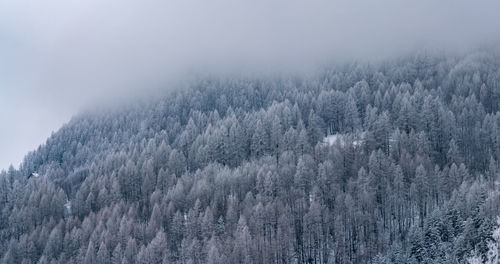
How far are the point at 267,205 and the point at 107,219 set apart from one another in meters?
41.2

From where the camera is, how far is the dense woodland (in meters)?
85.8

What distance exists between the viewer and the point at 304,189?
10269 centimetres

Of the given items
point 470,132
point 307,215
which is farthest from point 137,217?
point 470,132

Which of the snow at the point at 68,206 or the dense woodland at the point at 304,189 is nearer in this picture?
the dense woodland at the point at 304,189

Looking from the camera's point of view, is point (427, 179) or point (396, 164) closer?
point (427, 179)

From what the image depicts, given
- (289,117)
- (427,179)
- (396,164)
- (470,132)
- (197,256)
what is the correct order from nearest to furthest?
(197,256)
(427,179)
(396,164)
(470,132)
(289,117)

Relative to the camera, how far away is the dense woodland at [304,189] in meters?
85.8

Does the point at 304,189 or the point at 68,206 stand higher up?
the point at 304,189

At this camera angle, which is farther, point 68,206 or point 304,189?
point 68,206

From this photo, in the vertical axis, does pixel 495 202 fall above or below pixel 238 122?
below

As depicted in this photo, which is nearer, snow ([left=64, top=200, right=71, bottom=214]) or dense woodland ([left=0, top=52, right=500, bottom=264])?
dense woodland ([left=0, top=52, right=500, bottom=264])

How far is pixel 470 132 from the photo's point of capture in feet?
386

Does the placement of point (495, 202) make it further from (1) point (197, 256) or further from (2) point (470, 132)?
(1) point (197, 256)

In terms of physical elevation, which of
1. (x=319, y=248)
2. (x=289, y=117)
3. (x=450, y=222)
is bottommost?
(x=319, y=248)
